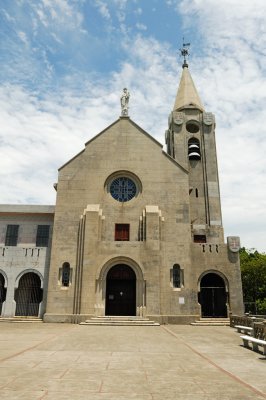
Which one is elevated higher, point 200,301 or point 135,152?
point 135,152

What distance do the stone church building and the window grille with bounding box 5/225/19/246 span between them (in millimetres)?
91

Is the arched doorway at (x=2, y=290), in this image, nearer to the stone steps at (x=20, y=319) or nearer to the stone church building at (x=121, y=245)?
the stone church building at (x=121, y=245)

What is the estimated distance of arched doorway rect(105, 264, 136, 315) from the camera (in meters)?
26.4

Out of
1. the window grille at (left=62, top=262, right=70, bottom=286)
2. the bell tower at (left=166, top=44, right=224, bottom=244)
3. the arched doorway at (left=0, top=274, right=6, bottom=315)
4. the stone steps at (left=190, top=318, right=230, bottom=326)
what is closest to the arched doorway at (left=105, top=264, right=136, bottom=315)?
the window grille at (left=62, top=262, right=70, bottom=286)

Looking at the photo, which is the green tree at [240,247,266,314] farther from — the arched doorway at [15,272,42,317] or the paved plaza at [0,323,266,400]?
the paved plaza at [0,323,266,400]

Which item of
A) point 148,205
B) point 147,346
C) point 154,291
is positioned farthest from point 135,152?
point 147,346

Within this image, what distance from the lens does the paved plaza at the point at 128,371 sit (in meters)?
6.96

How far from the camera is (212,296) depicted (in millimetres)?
28297

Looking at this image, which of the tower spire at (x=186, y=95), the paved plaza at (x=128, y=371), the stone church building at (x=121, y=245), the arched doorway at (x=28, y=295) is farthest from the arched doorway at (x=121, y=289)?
the tower spire at (x=186, y=95)

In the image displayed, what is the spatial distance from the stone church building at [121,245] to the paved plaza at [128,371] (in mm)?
11157

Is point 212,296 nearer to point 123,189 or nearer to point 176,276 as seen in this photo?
point 176,276

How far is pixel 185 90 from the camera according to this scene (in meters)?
38.4

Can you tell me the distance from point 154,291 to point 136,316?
2.28 metres

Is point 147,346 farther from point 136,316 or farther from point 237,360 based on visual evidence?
point 136,316
